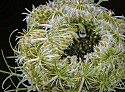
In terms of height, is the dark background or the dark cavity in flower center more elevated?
the dark background

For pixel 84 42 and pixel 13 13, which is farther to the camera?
pixel 13 13

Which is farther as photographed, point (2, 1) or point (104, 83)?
point (2, 1)

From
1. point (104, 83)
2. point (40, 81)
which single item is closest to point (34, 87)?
point (40, 81)

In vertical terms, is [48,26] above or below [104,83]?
above

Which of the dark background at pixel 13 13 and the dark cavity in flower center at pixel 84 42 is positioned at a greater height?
the dark background at pixel 13 13

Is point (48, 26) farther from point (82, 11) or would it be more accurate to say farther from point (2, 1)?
point (2, 1)

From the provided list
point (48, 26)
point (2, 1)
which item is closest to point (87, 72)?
point (48, 26)

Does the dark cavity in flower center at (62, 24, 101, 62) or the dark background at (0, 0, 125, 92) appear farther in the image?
the dark background at (0, 0, 125, 92)

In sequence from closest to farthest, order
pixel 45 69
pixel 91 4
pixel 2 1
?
pixel 45 69 < pixel 91 4 < pixel 2 1

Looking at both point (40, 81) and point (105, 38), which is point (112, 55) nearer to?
point (105, 38)

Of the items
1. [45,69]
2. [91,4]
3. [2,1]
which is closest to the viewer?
[45,69]

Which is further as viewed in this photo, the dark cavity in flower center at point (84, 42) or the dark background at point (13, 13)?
the dark background at point (13, 13)
